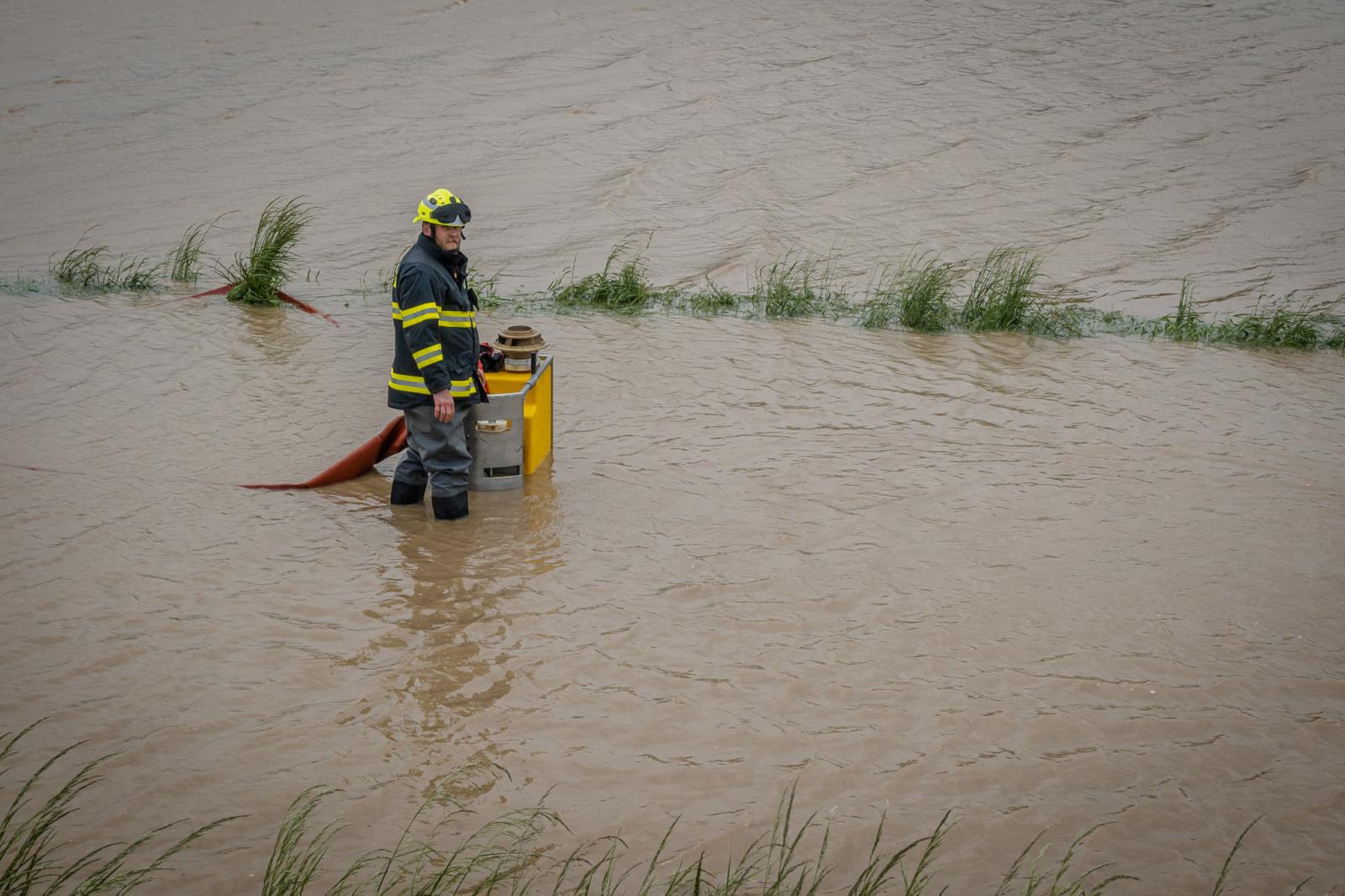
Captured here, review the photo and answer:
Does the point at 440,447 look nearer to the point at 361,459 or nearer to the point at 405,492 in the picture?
the point at 405,492

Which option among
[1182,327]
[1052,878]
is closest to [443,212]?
[1052,878]

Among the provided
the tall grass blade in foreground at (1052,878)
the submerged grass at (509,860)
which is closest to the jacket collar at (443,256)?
the submerged grass at (509,860)

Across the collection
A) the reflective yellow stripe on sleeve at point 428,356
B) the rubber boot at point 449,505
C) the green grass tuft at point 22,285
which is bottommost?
the rubber boot at point 449,505

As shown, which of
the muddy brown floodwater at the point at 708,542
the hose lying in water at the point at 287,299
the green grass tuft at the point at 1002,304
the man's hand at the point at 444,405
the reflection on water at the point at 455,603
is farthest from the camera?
the green grass tuft at the point at 1002,304

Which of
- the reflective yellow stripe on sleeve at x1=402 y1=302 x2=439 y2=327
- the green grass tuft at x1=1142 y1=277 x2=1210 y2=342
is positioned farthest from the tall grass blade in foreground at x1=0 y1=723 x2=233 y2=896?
the green grass tuft at x1=1142 y1=277 x2=1210 y2=342

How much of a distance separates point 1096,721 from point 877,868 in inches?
55.2

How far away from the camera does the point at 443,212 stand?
5938 mm

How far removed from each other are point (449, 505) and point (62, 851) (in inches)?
115

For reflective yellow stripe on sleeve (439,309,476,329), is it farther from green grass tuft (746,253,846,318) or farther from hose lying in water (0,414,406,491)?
green grass tuft (746,253,846,318)

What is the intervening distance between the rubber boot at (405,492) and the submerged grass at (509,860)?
104 inches

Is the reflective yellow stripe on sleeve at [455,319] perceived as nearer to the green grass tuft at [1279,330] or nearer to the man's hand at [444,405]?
the man's hand at [444,405]

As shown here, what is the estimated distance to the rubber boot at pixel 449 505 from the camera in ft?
20.6

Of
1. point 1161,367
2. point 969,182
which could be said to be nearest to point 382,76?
point 969,182

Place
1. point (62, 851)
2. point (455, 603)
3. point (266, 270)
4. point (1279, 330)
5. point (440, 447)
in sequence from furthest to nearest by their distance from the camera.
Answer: point (1279, 330) → point (266, 270) → point (440, 447) → point (455, 603) → point (62, 851)
